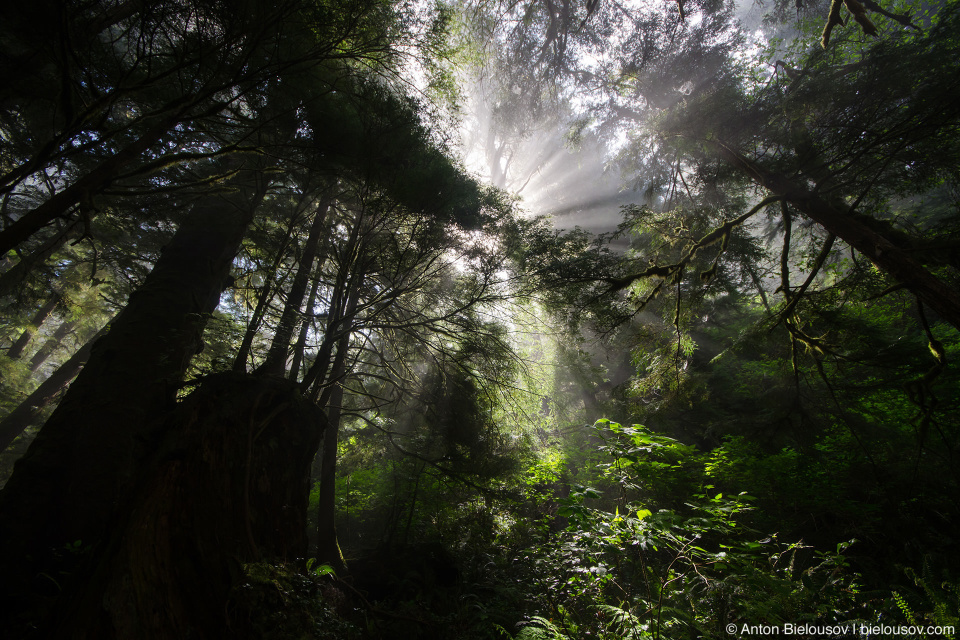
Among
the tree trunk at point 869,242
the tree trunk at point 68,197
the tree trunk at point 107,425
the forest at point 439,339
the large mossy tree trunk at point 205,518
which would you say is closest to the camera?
the tree trunk at point 68,197

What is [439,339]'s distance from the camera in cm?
546

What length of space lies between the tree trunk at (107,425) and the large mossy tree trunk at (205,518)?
29cm

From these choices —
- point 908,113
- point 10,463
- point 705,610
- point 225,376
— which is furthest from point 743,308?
point 10,463

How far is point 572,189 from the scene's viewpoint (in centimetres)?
2272

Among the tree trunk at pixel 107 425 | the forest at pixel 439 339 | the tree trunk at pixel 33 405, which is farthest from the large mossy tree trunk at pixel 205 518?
the tree trunk at pixel 33 405

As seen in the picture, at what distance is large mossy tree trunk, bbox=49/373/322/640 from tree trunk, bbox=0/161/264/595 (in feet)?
0.95

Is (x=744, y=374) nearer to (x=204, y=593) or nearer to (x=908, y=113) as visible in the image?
(x=908, y=113)

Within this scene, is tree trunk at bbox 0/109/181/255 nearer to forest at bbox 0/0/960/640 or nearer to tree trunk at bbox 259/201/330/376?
forest at bbox 0/0/960/640

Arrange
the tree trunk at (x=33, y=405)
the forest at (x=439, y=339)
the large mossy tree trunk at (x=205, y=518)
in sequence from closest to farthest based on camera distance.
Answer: the large mossy tree trunk at (x=205, y=518) → the forest at (x=439, y=339) → the tree trunk at (x=33, y=405)

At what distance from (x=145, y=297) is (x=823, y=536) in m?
10.0

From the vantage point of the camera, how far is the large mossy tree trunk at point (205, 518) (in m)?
1.88

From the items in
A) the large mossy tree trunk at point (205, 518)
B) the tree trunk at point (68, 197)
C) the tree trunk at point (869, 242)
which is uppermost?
the tree trunk at point (869, 242)

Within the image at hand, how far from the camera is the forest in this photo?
231 centimetres

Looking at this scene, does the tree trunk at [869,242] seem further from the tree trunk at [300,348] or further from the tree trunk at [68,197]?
the tree trunk at [68,197]
